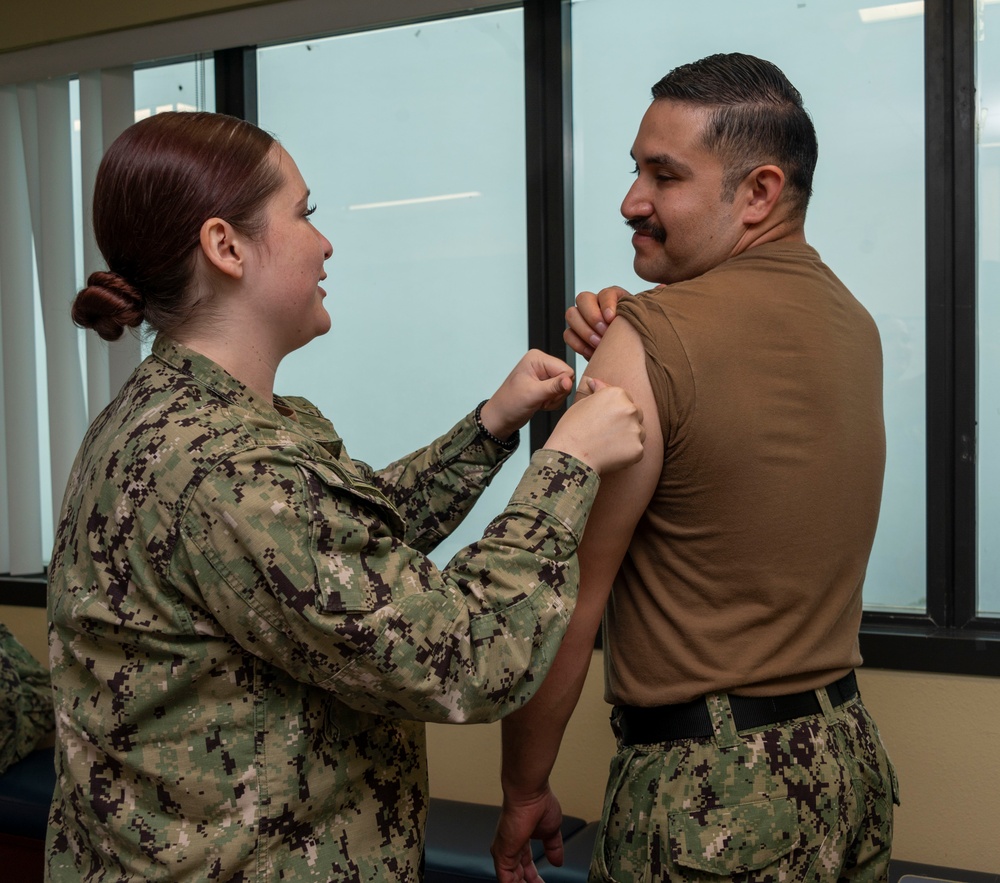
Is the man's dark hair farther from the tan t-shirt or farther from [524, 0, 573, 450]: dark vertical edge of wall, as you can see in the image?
[524, 0, 573, 450]: dark vertical edge of wall

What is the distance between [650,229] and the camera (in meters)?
1.41

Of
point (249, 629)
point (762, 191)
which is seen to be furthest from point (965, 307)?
point (249, 629)

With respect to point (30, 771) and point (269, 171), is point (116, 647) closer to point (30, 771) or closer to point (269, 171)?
point (269, 171)

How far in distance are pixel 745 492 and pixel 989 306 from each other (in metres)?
1.58

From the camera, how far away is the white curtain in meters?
3.37

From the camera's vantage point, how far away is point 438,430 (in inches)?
124

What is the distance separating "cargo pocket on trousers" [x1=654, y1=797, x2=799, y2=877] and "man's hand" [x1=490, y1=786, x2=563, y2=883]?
0.86ft

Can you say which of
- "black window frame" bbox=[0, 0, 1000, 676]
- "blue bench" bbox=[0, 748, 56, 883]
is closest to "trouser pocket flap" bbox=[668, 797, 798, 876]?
"black window frame" bbox=[0, 0, 1000, 676]

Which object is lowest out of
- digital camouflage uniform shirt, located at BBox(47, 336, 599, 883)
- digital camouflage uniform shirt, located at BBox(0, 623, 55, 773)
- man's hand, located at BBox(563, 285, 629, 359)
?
digital camouflage uniform shirt, located at BBox(0, 623, 55, 773)

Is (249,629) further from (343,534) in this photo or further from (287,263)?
(287,263)

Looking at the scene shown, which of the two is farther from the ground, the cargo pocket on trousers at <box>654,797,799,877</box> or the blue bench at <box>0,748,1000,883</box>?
the cargo pocket on trousers at <box>654,797,799,877</box>

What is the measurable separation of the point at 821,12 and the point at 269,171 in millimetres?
1925

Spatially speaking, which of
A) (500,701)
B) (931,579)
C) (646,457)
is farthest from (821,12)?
(500,701)

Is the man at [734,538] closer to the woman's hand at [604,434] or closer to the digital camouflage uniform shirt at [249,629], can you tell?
the woman's hand at [604,434]
